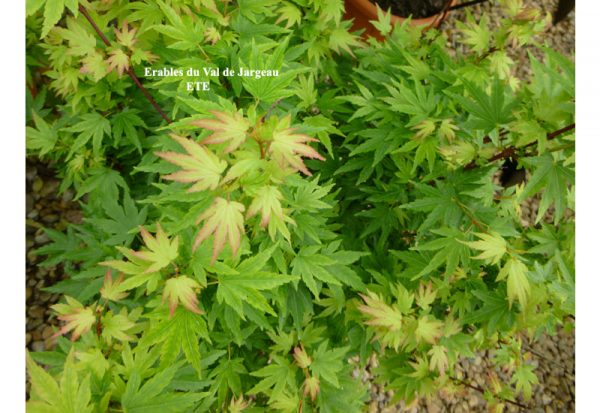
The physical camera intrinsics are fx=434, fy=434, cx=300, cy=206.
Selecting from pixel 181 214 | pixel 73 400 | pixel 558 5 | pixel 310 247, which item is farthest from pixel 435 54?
pixel 558 5

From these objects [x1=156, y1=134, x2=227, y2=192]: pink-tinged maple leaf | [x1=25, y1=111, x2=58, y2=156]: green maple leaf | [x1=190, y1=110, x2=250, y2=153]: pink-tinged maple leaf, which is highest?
[x1=190, y1=110, x2=250, y2=153]: pink-tinged maple leaf

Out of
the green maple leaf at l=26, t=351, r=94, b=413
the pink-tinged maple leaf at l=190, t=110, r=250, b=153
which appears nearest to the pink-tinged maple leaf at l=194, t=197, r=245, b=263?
the pink-tinged maple leaf at l=190, t=110, r=250, b=153

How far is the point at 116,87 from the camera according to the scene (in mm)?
1820

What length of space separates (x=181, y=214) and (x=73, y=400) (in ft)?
1.71

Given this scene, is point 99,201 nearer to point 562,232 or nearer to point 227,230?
point 227,230

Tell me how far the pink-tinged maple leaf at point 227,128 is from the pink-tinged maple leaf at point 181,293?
1.18 ft

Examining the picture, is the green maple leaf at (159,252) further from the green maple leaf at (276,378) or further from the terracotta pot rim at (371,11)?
the terracotta pot rim at (371,11)

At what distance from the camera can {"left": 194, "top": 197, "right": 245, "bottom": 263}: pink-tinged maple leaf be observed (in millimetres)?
956

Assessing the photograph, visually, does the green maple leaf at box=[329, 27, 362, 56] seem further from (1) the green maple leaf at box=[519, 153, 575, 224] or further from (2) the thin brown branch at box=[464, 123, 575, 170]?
(1) the green maple leaf at box=[519, 153, 575, 224]

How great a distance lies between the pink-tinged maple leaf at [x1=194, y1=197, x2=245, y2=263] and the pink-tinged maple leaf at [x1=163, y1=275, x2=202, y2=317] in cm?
18

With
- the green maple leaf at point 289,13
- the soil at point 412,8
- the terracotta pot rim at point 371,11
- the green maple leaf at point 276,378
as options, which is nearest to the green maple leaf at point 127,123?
the green maple leaf at point 289,13

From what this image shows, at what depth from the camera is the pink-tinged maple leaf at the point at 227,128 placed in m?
1.00

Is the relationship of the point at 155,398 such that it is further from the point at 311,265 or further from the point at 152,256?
the point at 311,265

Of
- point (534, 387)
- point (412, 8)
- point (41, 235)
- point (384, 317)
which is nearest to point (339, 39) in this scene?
point (384, 317)
